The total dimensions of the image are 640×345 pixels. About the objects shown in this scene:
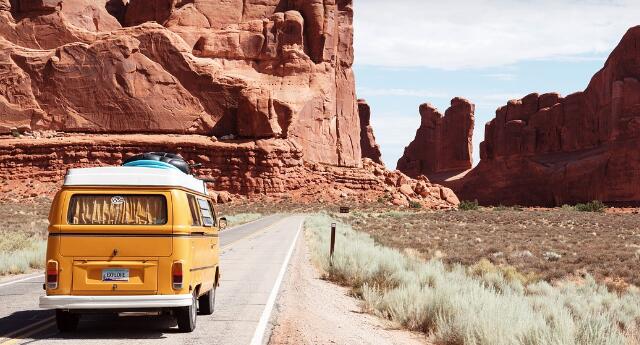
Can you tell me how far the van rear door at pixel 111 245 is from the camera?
9.31 meters

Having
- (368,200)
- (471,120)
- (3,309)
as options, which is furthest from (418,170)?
(3,309)

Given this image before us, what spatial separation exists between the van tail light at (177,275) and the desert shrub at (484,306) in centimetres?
350

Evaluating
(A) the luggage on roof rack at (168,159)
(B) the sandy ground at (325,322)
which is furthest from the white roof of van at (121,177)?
(A) the luggage on roof rack at (168,159)

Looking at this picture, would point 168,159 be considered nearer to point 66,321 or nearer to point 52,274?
point 66,321

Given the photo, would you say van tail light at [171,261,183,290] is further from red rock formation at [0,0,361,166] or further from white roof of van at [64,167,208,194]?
red rock formation at [0,0,361,166]

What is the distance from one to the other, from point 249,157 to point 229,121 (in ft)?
22.2

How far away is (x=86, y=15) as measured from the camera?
98.7 m

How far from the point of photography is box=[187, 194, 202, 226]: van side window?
10.4m

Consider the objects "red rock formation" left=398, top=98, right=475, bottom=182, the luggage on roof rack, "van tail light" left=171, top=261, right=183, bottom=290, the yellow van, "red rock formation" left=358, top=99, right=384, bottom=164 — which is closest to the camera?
the yellow van

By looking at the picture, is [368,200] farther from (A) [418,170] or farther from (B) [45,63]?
(A) [418,170]

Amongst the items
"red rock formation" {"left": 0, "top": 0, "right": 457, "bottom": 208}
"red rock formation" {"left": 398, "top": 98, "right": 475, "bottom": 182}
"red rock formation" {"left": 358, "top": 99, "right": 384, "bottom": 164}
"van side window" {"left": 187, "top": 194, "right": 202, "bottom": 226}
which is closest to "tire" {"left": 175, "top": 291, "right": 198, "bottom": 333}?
"van side window" {"left": 187, "top": 194, "right": 202, "bottom": 226}

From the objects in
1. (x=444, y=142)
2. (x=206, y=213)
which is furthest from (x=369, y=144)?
(x=206, y=213)

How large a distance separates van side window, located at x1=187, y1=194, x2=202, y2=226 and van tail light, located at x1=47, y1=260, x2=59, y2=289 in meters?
1.89

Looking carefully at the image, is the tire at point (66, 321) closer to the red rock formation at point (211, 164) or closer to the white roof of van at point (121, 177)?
the white roof of van at point (121, 177)
